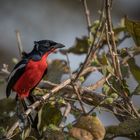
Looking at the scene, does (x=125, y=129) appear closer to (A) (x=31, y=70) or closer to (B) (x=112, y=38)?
(B) (x=112, y=38)

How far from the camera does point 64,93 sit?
333 cm

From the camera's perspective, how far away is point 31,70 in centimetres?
408

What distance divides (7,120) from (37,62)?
2.77 feet

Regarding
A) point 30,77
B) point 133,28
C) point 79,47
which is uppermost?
point 133,28

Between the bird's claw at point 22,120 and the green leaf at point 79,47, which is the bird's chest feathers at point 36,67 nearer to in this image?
the green leaf at point 79,47

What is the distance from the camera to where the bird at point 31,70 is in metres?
3.91

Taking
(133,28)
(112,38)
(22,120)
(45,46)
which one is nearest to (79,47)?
(45,46)

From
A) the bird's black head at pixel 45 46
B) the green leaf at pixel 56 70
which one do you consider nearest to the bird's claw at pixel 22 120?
the green leaf at pixel 56 70

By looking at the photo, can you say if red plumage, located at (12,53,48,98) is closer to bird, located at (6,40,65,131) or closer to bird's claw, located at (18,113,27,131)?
bird, located at (6,40,65,131)

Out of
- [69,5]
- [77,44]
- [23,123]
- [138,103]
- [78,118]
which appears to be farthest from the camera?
[69,5]

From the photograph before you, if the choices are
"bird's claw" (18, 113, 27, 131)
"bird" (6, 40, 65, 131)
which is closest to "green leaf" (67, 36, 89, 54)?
"bird" (6, 40, 65, 131)

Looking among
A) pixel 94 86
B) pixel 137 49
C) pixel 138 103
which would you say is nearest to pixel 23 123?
pixel 94 86

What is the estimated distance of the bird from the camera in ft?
12.8

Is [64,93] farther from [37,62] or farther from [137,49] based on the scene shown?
[37,62]
